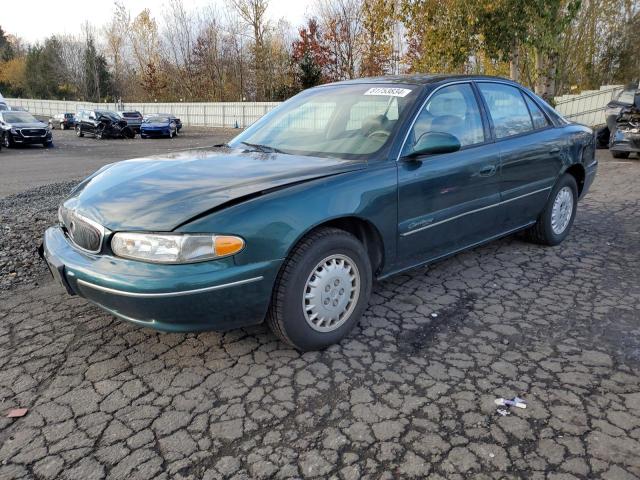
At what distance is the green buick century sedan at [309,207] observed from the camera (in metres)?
2.59

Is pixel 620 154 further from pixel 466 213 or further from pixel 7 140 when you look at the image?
pixel 7 140

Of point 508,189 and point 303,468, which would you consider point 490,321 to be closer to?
point 508,189

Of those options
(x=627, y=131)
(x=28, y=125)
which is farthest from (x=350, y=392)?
(x=28, y=125)

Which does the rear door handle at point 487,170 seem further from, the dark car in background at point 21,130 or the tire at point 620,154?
the dark car in background at point 21,130

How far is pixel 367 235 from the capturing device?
3334 millimetres

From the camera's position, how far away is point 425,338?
3270 millimetres

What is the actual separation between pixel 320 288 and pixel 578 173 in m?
3.71

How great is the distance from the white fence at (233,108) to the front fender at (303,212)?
17.2 m

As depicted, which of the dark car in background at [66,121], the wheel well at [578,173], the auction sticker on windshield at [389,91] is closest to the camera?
the auction sticker on windshield at [389,91]

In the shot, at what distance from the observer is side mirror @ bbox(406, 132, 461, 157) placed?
3320 millimetres

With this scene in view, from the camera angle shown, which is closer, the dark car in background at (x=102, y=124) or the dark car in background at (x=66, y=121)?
the dark car in background at (x=102, y=124)

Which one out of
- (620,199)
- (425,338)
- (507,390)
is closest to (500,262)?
(425,338)

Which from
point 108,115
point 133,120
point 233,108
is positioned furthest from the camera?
point 233,108

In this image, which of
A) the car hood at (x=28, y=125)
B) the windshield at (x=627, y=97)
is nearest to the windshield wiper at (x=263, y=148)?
the windshield at (x=627, y=97)
